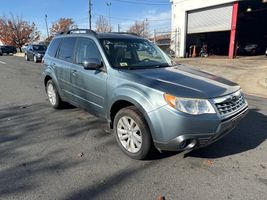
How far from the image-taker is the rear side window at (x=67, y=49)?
5141 mm

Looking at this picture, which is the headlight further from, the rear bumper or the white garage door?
the white garage door

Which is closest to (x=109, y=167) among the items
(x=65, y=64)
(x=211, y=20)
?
(x=65, y=64)

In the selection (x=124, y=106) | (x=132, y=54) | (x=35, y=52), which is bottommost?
(x=124, y=106)

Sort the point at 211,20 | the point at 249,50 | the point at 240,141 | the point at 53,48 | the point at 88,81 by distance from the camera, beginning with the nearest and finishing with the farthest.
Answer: the point at 240,141
the point at 88,81
the point at 53,48
the point at 211,20
the point at 249,50

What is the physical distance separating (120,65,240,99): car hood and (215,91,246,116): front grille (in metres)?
0.09

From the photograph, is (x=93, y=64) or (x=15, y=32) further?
(x=15, y=32)

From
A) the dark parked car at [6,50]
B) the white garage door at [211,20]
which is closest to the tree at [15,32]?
the dark parked car at [6,50]

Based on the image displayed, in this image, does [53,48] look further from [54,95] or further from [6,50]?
[6,50]

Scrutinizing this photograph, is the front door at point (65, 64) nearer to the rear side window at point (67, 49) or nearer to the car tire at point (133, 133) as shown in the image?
the rear side window at point (67, 49)

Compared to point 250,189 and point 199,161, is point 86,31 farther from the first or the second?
point 250,189

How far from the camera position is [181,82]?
3529mm

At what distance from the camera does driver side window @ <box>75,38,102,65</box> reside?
4.36m

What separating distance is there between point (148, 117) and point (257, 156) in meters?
1.86

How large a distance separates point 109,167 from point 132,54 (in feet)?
6.92
